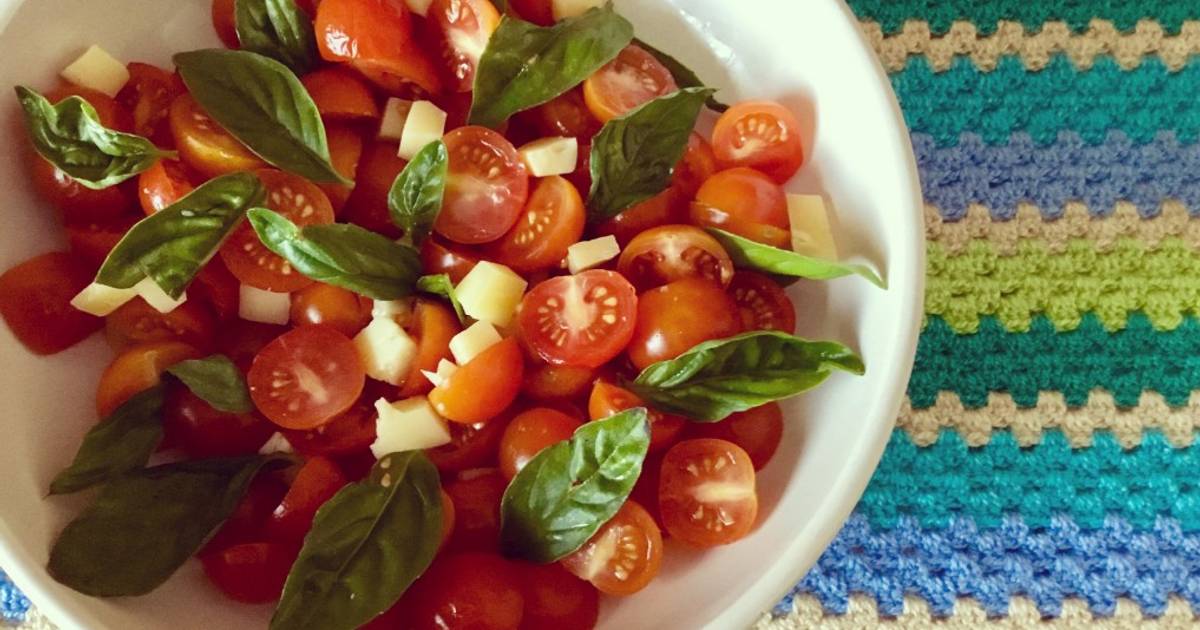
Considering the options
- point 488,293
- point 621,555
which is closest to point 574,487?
point 621,555

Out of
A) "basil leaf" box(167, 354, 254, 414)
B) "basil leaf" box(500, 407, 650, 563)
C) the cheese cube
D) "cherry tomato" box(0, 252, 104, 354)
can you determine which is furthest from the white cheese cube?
"basil leaf" box(500, 407, 650, 563)

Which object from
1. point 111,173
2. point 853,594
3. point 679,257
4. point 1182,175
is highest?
point 111,173

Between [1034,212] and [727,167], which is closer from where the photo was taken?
[727,167]

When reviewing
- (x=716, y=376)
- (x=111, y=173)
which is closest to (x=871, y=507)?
(x=716, y=376)

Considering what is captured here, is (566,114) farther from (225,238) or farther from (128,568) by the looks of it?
(128,568)

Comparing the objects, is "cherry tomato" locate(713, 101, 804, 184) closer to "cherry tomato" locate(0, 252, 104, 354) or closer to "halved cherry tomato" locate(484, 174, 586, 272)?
"halved cherry tomato" locate(484, 174, 586, 272)

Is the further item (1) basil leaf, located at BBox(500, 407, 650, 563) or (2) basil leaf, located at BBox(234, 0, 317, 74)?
(2) basil leaf, located at BBox(234, 0, 317, 74)

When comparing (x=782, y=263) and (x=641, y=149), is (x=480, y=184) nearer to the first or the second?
(x=641, y=149)
